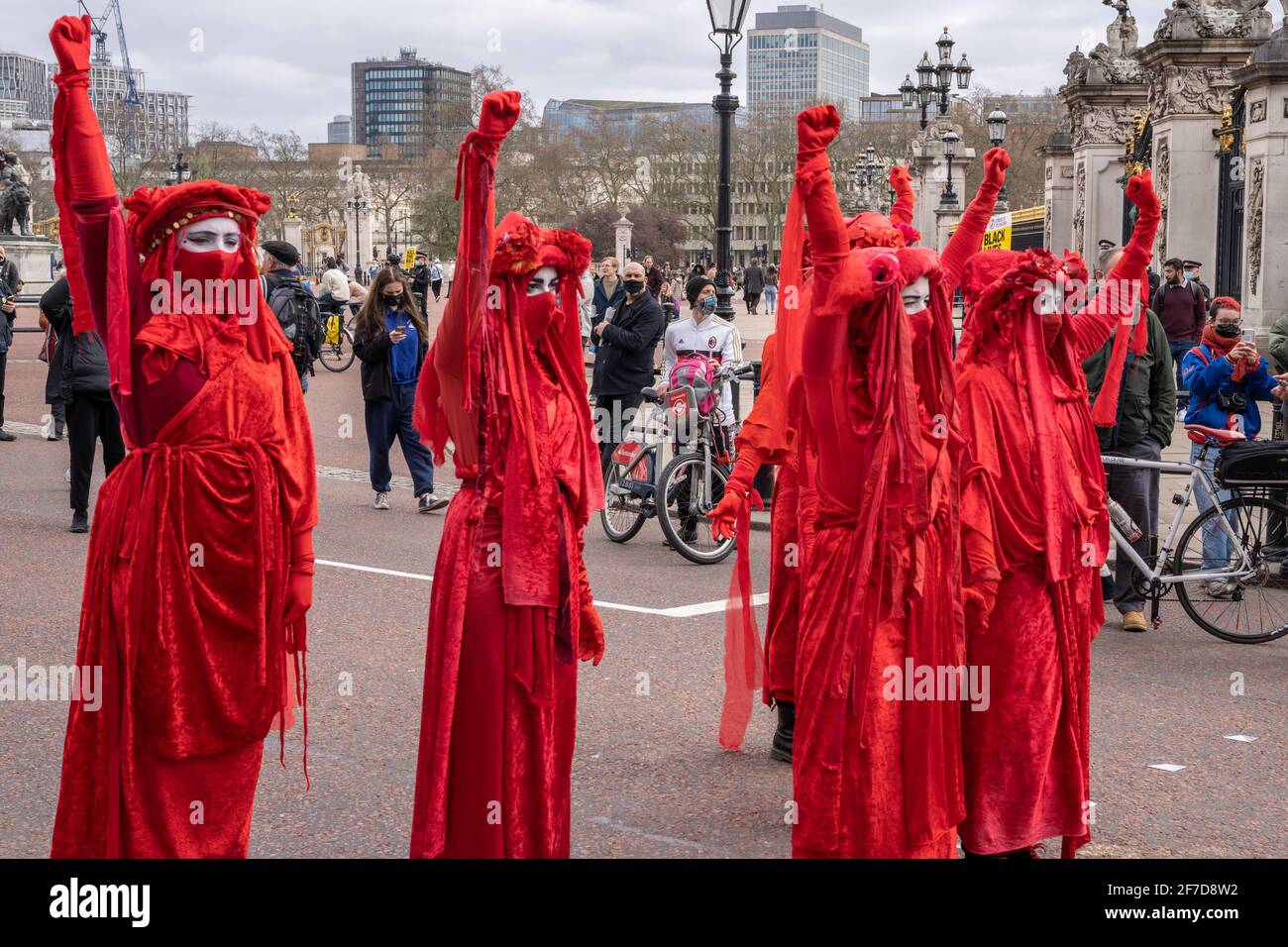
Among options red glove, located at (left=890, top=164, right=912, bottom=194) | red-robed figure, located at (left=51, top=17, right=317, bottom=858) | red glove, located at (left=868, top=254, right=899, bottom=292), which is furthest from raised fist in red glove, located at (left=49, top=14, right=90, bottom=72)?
red glove, located at (left=890, top=164, right=912, bottom=194)

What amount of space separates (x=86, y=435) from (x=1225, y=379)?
7.37m

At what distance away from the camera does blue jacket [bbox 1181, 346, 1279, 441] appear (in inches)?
360

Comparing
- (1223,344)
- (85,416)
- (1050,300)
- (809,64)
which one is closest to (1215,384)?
(1223,344)

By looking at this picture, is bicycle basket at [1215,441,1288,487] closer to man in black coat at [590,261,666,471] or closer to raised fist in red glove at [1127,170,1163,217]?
raised fist in red glove at [1127,170,1163,217]

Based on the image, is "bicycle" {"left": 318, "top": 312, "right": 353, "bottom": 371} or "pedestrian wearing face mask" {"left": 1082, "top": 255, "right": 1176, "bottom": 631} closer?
"pedestrian wearing face mask" {"left": 1082, "top": 255, "right": 1176, "bottom": 631}

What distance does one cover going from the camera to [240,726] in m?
4.14

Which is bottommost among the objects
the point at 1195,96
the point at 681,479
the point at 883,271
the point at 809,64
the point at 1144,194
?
the point at 681,479

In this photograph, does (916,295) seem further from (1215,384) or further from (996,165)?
(1215,384)

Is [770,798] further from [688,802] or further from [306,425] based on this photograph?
[306,425]

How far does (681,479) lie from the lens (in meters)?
10.3

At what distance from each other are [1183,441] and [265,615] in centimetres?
1251

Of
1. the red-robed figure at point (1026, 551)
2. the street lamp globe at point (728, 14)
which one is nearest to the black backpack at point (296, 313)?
the street lamp globe at point (728, 14)

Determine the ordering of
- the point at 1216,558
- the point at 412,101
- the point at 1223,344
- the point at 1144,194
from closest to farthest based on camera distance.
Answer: the point at 1144,194 < the point at 1216,558 < the point at 1223,344 < the point at 412,101

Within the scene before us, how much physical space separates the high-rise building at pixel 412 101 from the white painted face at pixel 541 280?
8325cm
